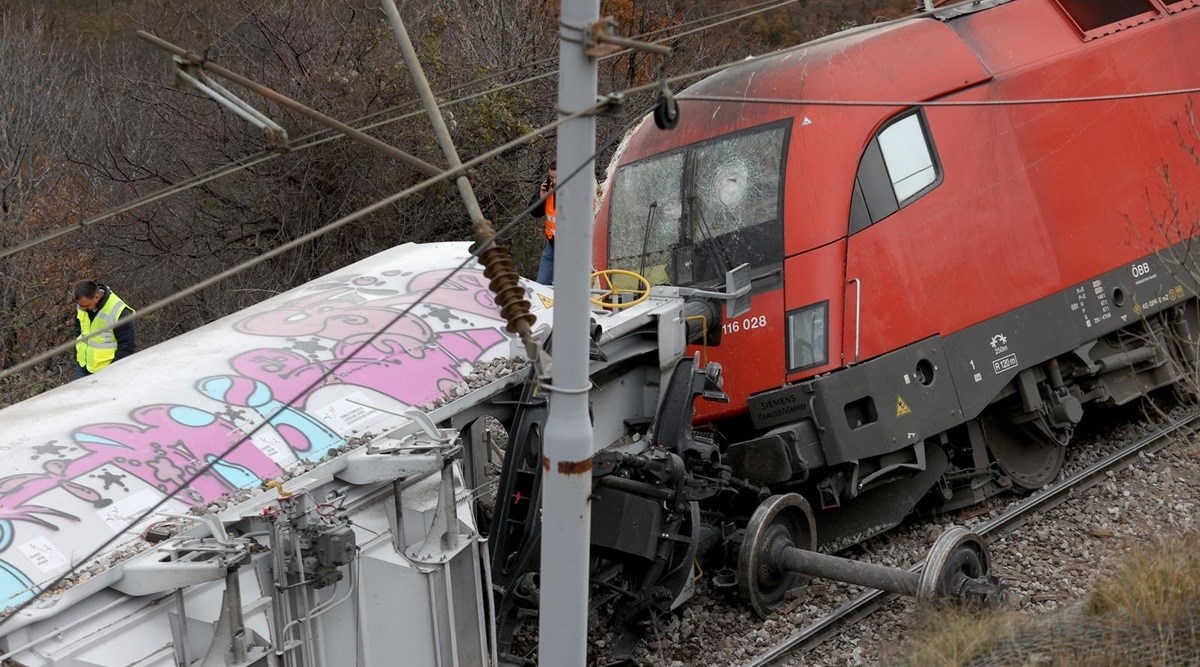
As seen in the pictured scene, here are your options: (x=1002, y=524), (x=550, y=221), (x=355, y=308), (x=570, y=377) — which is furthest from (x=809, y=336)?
(x=550, y=221)

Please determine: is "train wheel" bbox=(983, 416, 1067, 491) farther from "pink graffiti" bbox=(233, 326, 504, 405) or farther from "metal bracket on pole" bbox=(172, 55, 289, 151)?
"metal bracket on pole" bbox=(172, 55, 289, 151)

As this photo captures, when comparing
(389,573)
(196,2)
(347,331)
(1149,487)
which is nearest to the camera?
(389,573)

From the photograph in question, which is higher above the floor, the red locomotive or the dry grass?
the red locomotive

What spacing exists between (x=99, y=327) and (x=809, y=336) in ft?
18.9

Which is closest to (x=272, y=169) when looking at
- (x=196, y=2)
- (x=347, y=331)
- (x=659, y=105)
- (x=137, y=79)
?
(x=137, y=79)

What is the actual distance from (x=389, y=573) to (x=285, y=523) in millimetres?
837

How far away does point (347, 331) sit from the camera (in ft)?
25.1

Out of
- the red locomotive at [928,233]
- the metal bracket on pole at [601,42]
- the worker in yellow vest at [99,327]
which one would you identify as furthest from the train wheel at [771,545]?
the worker in yellow vest at [99,327]

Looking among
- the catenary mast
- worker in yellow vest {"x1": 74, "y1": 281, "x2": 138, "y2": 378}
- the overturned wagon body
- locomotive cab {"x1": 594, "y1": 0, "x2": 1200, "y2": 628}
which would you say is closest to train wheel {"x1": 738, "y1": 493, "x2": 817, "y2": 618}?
locomotive cab {"x1": 594, "y1": 0, "x2": 1200, "y2": 628}

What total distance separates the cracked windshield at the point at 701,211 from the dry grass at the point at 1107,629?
3058mm

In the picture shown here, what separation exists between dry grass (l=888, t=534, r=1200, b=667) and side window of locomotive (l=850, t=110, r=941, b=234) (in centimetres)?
290

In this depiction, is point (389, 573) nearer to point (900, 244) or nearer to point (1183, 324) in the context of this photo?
point (900, 244)

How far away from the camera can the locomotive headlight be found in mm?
8508

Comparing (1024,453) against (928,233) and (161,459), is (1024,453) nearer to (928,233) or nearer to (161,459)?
(928,233)
